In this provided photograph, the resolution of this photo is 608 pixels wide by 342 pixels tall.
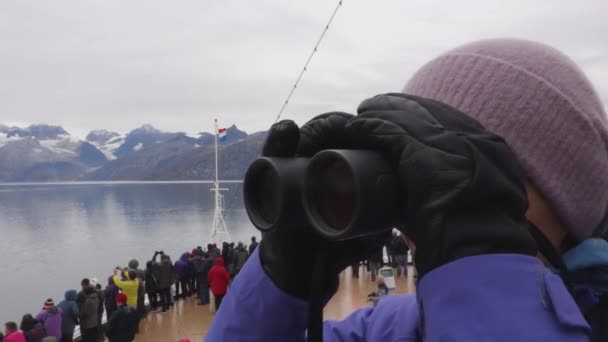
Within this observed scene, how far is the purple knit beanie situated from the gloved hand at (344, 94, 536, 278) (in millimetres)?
66

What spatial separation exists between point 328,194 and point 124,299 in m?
5.22

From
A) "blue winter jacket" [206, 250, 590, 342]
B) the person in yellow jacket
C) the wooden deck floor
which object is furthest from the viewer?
the wooden deck floor

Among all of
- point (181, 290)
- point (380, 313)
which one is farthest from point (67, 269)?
point (380, 313)

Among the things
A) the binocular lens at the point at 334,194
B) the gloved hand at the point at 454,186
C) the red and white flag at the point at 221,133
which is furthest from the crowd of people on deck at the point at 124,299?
the red and white flag at the point at 221,133

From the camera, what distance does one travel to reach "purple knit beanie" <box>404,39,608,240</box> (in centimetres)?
64

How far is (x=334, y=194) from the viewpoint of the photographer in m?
0.68

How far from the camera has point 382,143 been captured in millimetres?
634

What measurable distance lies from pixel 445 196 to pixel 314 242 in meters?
0.35

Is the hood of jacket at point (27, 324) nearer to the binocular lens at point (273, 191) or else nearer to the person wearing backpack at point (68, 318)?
the person wearing backpack at point (68, 318)

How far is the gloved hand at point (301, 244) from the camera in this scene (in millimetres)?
813

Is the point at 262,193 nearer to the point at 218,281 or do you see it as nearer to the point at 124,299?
the point at 124,299

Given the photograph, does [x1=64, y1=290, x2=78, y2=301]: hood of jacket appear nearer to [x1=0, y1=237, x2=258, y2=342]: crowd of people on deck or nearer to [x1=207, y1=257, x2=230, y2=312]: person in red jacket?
[x1=0, y1=237, x2=258, y2=342]: crowd of people on deck

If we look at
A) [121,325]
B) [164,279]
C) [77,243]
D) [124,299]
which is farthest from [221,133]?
[77,243]

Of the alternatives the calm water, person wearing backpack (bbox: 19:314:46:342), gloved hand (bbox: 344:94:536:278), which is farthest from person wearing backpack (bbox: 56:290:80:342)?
the calm water
